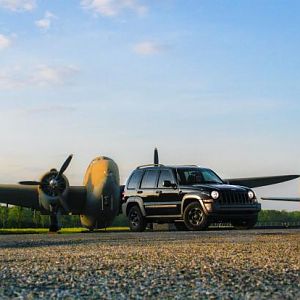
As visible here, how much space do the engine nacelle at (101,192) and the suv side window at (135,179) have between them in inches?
463

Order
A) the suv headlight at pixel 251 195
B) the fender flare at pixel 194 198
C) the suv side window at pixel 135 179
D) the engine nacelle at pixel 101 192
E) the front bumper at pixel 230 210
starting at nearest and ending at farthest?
the front bumper at pixel 230 210, the fender flare at pixel 194 198, the suv headlight at pixel 251 195, the suv side window at pixel 135 179, the engine nacelle at pixel 101 192

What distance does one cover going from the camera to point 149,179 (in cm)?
2009

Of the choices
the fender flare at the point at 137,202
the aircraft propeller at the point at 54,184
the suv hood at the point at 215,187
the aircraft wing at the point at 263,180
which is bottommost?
the fender flare at the point at 137,202

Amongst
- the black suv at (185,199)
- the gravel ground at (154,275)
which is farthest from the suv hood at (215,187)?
the gravel ground at (154,275)

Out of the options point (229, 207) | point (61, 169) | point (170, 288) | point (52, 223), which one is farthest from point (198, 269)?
point (61, 169)

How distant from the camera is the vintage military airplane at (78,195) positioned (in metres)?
31.0

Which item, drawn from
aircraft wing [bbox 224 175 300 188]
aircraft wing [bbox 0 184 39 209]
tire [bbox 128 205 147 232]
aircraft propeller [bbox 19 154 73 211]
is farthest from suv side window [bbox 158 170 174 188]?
aircraft wing [bbox 0 184 39 209]

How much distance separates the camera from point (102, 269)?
672 cm

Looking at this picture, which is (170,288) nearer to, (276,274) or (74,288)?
(74,288)

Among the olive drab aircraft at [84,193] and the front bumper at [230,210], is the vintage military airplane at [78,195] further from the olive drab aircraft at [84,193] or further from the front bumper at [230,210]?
the front bumper at [230,210]

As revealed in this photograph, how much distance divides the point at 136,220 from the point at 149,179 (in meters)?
1.26

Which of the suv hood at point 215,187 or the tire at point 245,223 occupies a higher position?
the suv hood at point 215,187

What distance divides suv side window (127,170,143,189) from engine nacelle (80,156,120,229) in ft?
38.6

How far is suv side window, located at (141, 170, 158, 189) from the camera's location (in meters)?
20.0
